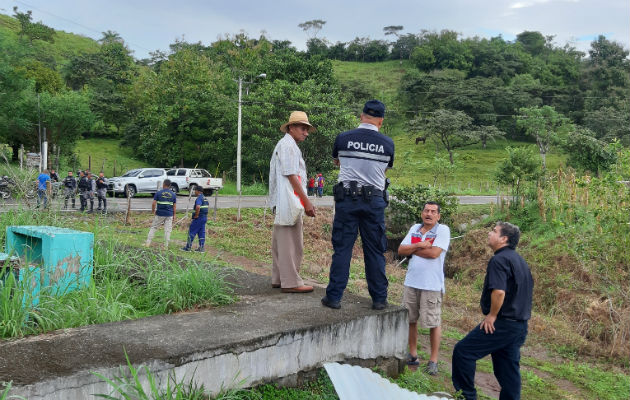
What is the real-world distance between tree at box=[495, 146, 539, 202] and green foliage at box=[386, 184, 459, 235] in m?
4.05

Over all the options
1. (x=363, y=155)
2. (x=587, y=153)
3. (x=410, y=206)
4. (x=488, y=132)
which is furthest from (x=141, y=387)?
(x=488, y=132)

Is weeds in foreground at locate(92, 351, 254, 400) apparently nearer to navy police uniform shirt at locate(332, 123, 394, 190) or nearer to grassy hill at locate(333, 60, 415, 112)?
navy police uniform shirt at locate(332, 123, 394, 190)

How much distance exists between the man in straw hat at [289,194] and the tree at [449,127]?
4612cm

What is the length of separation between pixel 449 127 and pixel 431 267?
4754cm

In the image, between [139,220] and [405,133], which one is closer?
[139,220]

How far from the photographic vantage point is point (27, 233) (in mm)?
4867

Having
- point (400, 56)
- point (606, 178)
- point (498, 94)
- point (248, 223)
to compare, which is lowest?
point (248, 223)

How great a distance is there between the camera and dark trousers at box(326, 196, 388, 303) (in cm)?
439

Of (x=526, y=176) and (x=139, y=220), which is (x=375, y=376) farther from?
(x=526, y=176)

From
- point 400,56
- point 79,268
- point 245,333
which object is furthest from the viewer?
point 400,56

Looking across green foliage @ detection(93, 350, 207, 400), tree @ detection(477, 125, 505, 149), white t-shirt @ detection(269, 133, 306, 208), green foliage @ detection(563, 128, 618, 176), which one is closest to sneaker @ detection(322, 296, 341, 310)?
white t-shirt @ detection(269, 133, 306, 208)

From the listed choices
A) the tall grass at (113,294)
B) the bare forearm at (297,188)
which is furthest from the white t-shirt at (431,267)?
the tall grass at (113,294)

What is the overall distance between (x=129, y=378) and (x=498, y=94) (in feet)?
198

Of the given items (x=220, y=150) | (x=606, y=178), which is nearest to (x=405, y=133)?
(x=220, y=150)
